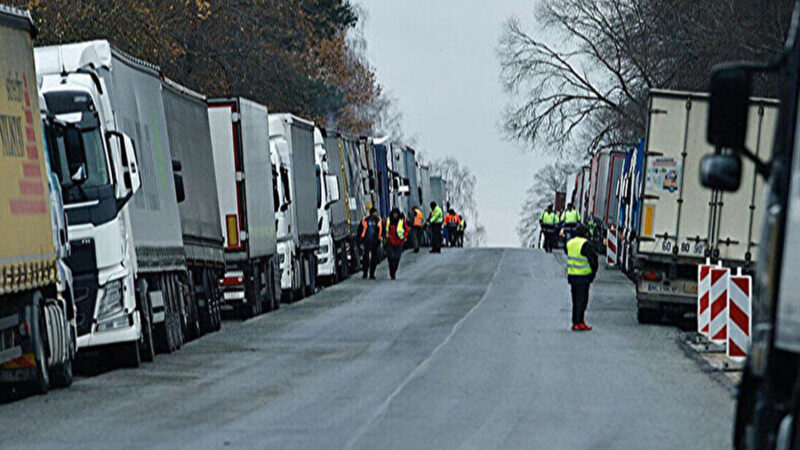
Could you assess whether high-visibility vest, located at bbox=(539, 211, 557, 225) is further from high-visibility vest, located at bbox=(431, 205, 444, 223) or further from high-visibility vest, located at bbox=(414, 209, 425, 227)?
high-visibility vest, located at bbox=(431, 205, 444, 223)

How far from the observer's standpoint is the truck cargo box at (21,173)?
51.9 feet

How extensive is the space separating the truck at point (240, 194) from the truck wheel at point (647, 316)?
21.5ft

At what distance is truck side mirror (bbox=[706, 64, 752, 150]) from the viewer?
727cm

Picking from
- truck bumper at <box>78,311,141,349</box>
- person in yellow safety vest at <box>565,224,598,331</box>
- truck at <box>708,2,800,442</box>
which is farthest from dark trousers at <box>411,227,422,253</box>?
truck at <box>708,2,800,442</box>

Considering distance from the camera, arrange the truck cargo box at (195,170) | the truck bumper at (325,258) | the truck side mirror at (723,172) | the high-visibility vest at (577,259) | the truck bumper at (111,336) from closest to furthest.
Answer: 1. the truck side mirror at (723,172)
2. the truck bumper at (111,336)
3. the truck cargo box at (195,170)
4. the high-visibility vest at (577,259)
5. the truck bumper at (325,258)

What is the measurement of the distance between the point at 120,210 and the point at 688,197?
1055 cm

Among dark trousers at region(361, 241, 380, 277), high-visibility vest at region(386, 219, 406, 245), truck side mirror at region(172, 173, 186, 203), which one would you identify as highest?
truck side mirror at region(172, 173, 186, 203)

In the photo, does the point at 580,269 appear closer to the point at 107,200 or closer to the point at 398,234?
the point at 107,200

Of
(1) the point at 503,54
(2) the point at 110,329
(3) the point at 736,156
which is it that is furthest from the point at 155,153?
(1) the point at 503,54

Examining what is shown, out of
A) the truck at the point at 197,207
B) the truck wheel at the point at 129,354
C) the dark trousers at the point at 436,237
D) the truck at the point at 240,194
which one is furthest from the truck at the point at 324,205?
the truck wheel at the point at 129,354

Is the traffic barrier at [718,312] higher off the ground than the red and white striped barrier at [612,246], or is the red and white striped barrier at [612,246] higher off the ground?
the traffic barrier at [718,312]

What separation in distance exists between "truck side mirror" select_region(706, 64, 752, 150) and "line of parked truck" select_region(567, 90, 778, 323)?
18.7 meters

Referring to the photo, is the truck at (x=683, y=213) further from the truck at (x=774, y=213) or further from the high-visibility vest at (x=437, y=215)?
the high-visibility vest at (x=437, y=215)

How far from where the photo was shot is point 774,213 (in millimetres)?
7406
